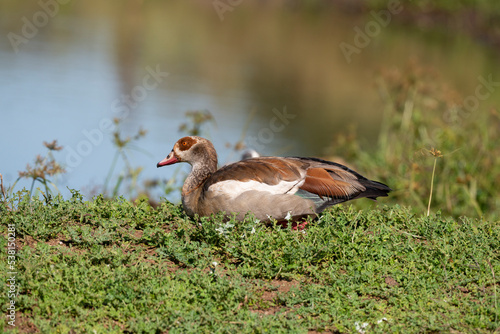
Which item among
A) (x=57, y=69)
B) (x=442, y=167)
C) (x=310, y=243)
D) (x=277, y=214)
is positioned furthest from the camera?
(x=57, y=69)

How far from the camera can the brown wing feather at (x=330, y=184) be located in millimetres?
5535

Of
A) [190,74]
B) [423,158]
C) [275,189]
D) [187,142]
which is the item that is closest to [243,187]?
[275,189]

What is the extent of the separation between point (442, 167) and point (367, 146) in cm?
267

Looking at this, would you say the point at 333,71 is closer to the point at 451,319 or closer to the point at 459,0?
the point at 459,0

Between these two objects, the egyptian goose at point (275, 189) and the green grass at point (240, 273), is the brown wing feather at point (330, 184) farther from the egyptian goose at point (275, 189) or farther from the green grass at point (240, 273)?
the green grass at point (240, 273)

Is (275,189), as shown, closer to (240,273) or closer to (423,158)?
(240,273)

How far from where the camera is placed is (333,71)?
1778cm

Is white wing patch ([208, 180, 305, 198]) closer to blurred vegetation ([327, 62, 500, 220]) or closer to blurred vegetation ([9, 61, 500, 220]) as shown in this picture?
blurred vegetation ([9, 61, 500, 220])

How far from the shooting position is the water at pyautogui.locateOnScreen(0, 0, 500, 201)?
11.2 m

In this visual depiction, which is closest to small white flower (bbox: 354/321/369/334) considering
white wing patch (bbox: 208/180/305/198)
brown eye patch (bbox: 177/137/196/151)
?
white wing patch (bbox: 208/180/305/198)

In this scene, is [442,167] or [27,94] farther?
[27,94]

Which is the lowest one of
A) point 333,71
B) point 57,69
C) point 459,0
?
point 57,69

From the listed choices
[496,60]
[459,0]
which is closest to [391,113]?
[496,60]

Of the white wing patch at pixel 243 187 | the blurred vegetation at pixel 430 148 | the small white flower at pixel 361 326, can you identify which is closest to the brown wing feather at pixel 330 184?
the white wing patch at pixel 243 187
